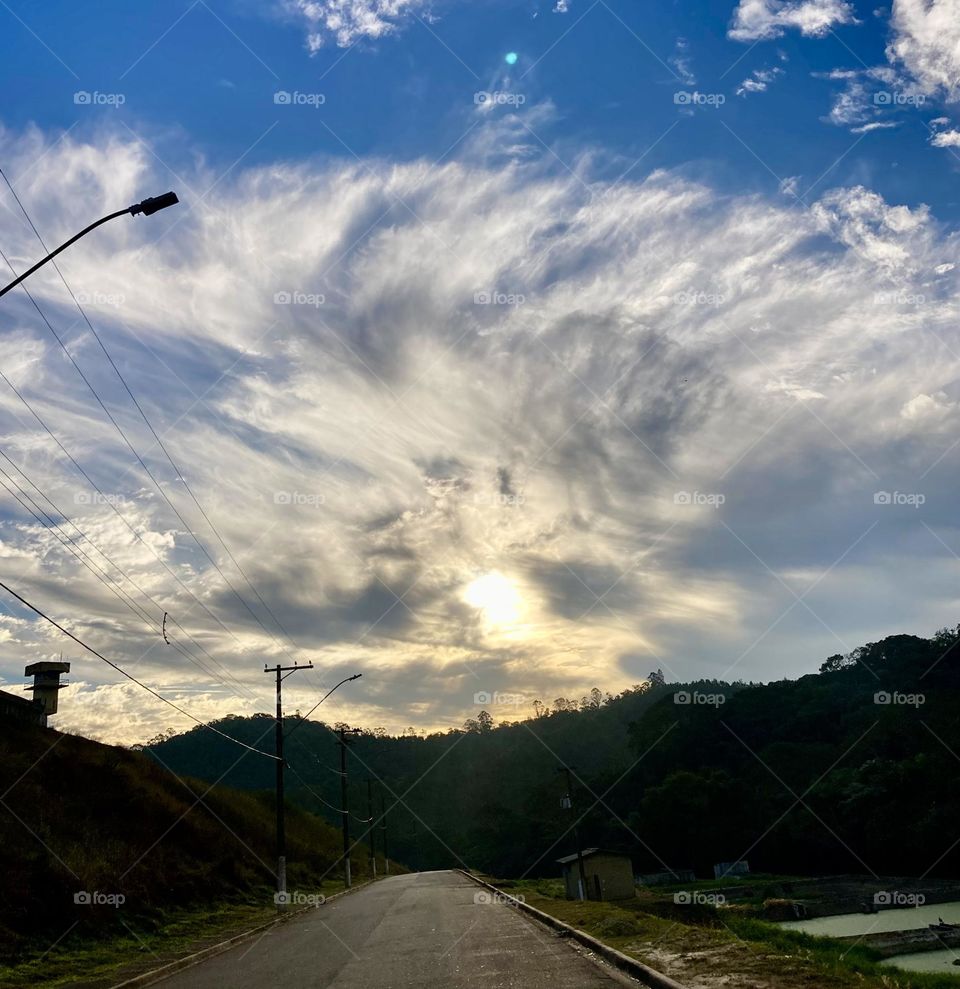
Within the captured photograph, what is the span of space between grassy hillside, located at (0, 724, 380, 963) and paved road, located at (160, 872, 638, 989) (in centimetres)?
470

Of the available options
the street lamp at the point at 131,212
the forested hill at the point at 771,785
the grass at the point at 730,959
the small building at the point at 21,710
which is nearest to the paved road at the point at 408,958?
the grass at the point at 730,959

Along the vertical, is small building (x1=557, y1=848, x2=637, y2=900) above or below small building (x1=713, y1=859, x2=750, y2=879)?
above

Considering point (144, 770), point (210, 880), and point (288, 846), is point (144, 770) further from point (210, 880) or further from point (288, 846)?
point (288, 846)

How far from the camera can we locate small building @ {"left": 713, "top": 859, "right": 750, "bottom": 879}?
297 ft

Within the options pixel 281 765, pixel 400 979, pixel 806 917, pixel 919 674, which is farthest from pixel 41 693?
pixel 919 674

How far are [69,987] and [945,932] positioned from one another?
4012 cm

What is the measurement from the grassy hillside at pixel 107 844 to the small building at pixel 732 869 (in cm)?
5640

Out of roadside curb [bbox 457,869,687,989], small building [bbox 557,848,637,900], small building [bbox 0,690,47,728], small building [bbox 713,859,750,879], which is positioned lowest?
small building [bbox 713,859,750,879]

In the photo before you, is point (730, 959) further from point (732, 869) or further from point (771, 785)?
point (771, 785)

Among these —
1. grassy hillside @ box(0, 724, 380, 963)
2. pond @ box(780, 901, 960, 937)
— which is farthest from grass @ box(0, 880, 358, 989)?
pond @ box(780, 901, 960, 937)

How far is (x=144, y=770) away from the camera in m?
42.8

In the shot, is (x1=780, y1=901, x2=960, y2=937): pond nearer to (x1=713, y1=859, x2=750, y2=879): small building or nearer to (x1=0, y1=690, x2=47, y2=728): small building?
(x1=713, y1=859, x2=750, y2=879): small building

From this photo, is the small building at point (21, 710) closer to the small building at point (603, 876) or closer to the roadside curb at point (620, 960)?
the roadside curb at point (620, 960)

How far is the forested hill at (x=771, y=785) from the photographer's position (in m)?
82.1
